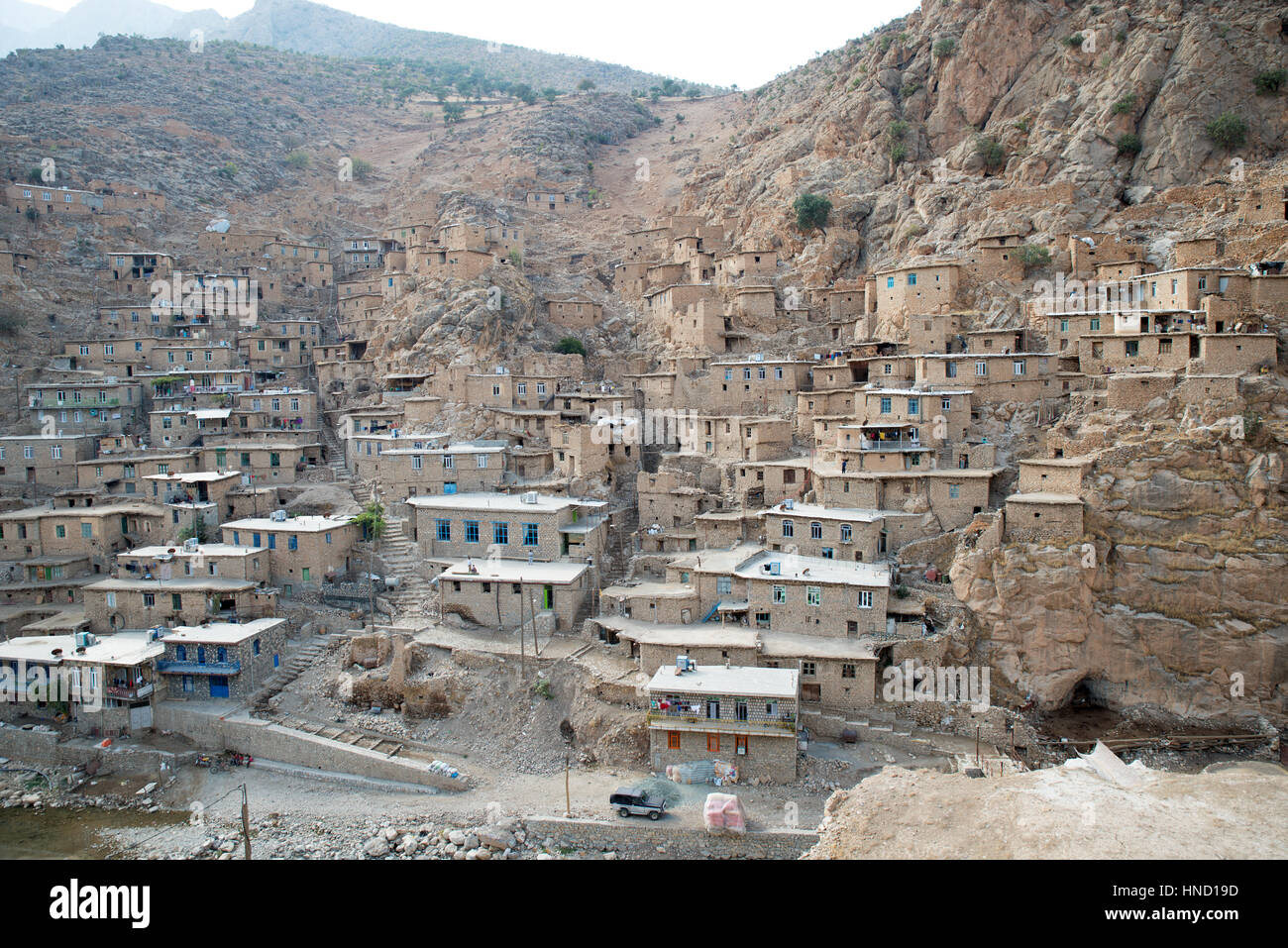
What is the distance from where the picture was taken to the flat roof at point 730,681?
2342cm

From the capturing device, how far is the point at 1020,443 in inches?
1280

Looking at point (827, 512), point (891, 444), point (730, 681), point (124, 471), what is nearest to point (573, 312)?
point (891, 444)

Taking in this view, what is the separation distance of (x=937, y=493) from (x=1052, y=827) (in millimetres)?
17048

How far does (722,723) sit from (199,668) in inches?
691

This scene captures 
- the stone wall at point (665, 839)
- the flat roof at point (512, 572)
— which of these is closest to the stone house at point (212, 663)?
the flat roof at point (512, 572)

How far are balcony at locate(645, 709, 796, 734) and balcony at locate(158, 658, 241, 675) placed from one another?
14.3 m

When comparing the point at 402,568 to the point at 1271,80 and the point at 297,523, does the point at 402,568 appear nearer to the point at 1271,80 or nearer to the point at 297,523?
the point at 297,523

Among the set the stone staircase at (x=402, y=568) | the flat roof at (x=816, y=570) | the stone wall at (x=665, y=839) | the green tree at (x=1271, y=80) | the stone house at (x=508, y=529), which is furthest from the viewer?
the green tree at (x=1271, y=80)

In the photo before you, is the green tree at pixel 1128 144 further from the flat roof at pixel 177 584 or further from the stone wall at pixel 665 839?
the flat roof at pixel 177 584

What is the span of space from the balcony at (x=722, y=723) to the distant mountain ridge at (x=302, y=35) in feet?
368

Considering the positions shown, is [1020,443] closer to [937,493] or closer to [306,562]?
[937,493]

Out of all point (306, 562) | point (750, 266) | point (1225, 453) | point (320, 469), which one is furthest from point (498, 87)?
point (1225, 453)

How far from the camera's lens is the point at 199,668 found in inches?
1094

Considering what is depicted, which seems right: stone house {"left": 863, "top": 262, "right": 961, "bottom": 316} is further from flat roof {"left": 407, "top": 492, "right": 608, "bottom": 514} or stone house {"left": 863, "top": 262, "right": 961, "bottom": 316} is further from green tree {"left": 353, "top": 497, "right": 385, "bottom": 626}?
green tree {"left": 353, "top": 497, "right": 385, "bottom": 626}
